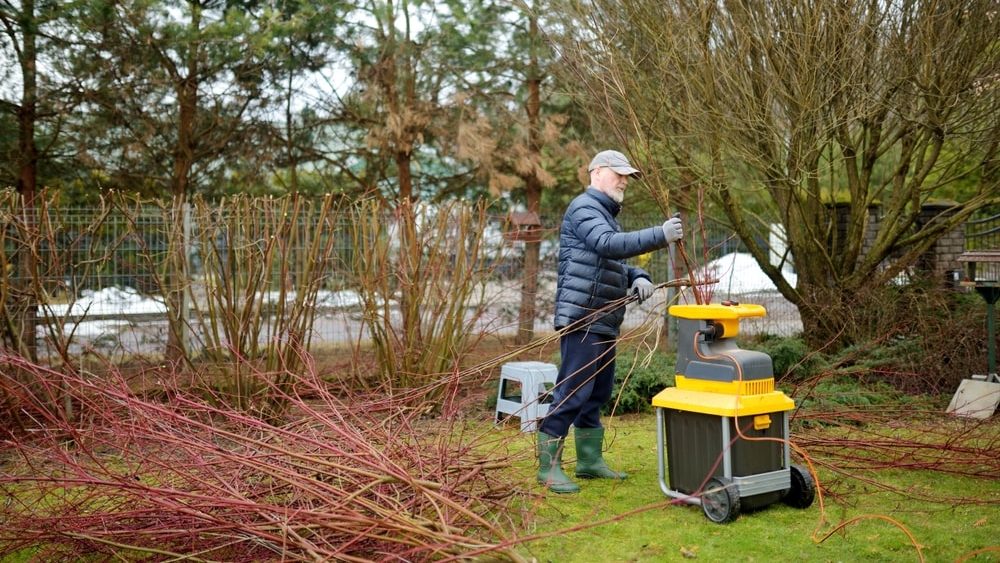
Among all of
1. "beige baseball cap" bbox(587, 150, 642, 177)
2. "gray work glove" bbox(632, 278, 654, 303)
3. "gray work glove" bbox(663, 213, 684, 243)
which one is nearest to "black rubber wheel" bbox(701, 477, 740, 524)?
"gray work glove" bbox(632, 278, 654, 303)

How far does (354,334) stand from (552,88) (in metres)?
4.35

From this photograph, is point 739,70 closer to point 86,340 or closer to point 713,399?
point 713,399

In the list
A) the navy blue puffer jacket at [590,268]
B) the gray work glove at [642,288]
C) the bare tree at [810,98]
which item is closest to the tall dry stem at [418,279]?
the bare tree at [810,98]

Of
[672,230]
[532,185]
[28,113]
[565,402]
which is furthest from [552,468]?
[532,185]

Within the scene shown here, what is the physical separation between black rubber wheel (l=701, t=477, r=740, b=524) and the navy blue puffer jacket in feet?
3.14

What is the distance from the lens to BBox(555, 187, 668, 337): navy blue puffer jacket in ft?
13.7

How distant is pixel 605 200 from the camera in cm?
436

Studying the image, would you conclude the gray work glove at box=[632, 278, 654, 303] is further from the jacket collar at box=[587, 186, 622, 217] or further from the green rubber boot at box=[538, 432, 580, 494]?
the green rubber boot at box=[538, 432, 580, 494]

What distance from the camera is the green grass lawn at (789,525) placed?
3.32 metres

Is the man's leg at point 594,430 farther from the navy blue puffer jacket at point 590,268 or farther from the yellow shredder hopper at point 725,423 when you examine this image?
the yellow shredder hopper at point 725,423

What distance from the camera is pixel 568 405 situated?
420 centimetres

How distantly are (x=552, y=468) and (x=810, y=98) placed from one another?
430 cm

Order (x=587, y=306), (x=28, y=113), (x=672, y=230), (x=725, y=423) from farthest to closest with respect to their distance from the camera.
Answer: (x=28, y=113) → (x=587, y=306) → (x=672, y=230) → (x=725, y=423)

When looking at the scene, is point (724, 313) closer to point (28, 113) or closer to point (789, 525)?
point (789, 525)
